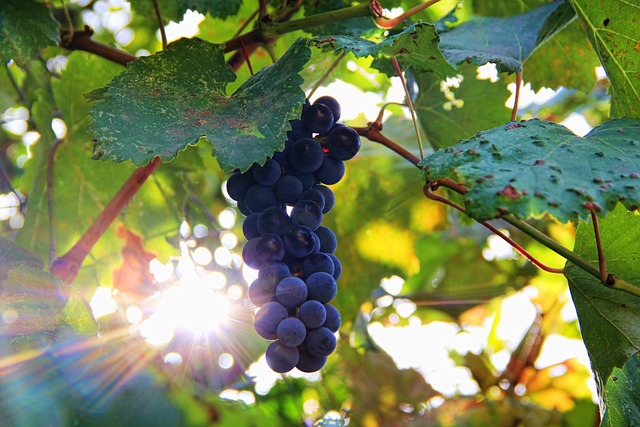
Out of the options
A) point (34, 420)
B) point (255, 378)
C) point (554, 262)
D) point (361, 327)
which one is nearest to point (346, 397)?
point (361, 327)

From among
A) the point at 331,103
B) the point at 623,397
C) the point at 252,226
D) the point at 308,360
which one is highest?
the point at 331,103

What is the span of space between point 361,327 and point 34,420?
1.59 m

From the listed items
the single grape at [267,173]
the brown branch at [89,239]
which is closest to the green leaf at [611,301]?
the single grape at [267,173]

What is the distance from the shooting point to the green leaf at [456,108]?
1.61m

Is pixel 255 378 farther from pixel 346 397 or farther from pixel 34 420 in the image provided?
pixel 34 420

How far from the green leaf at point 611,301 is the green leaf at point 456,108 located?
501 millimetres

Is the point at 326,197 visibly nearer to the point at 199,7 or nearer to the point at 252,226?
the point at 252,226

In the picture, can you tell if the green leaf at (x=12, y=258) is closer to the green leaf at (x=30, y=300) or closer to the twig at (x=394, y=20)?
the green leaf at (x=30, y=300)

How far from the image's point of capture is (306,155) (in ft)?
3.51

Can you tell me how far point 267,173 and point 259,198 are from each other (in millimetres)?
41

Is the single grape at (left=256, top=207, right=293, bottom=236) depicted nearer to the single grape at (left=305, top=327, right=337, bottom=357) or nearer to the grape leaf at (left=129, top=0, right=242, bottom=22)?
the single grape at (left=305, top=327, right=337, bottom=357)

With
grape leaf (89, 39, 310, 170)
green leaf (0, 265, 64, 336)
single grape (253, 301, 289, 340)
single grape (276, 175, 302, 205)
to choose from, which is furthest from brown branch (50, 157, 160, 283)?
single grape (253, 301, 289, 340)

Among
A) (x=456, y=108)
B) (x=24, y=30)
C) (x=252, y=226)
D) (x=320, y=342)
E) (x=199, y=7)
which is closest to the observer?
(x=320, y=342)

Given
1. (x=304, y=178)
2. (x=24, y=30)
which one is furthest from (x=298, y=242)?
(x=24, y=30)
